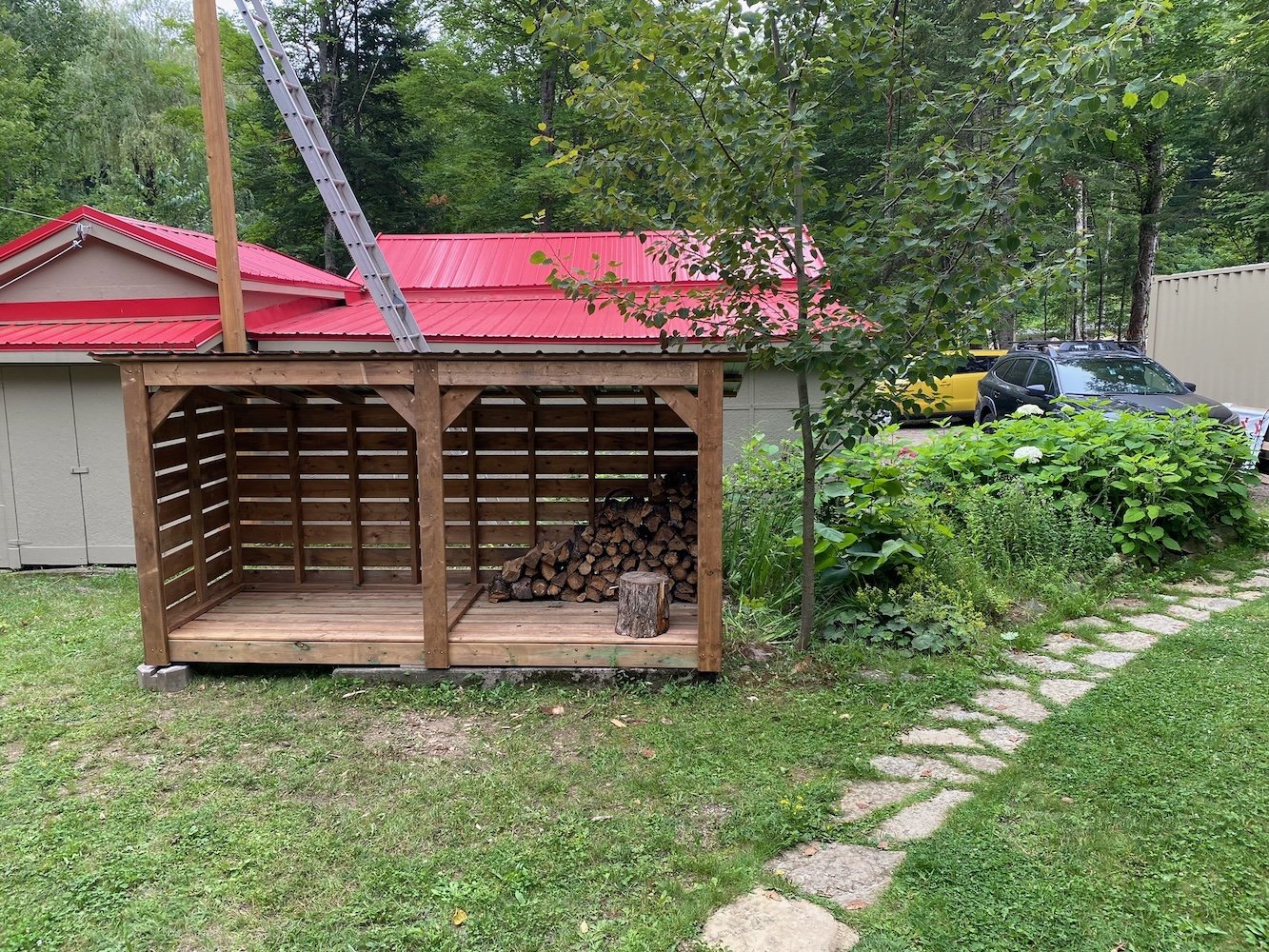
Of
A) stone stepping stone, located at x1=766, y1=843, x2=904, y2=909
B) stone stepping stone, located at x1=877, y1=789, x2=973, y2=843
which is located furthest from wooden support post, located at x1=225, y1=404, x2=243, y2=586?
stone stepping stone, located at x1=877, y1=789, x2=973, y2=843

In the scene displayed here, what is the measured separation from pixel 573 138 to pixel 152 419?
18285mm

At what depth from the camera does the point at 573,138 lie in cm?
2080

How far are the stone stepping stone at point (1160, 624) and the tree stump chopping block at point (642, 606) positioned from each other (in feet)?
10.6

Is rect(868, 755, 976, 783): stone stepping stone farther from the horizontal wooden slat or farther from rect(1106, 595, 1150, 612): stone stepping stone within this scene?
the horizontal wooden slat

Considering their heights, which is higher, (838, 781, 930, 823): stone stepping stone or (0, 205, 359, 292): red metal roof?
(0, 205, 359, 292): red metal roof

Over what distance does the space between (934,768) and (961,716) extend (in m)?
0.64

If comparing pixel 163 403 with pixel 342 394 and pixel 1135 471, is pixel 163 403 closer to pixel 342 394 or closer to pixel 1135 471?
pixel 342 394

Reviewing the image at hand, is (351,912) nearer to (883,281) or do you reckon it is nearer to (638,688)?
(638,688)

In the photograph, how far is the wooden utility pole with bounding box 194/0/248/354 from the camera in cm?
541

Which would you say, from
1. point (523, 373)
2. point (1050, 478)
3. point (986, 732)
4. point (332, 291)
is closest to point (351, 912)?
point (523, 373)

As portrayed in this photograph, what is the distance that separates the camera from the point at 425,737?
13.3 ft

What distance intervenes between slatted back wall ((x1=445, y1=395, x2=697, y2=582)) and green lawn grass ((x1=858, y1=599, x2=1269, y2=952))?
3.24 meters

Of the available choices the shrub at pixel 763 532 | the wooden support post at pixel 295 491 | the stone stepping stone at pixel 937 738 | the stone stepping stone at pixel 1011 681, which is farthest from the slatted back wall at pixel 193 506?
the stone stepping stone at pixel 1011 681

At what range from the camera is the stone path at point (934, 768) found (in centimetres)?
261
